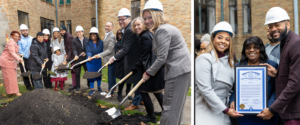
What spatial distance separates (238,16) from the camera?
1.38m

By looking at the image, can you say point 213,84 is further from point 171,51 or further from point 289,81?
point 171,51

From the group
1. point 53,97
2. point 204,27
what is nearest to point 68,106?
point 53,97

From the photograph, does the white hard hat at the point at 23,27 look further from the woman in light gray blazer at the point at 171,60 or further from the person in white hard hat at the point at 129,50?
the woman in light gray blazer at the point at 171,60

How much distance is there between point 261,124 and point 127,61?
210 centimetres

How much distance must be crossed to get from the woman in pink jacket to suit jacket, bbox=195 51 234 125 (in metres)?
3.60

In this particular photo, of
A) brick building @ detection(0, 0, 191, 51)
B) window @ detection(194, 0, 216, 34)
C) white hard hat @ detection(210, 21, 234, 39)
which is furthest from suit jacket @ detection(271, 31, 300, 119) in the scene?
brick building @ detection(0, 0, 191, 51)

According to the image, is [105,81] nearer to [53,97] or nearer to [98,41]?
[98,41]

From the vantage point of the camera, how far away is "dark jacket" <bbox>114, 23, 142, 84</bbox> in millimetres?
2961

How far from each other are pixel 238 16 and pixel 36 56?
4.11m

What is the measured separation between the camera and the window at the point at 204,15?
139 centimetres

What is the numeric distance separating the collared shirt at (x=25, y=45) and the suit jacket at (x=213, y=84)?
3.75 meters

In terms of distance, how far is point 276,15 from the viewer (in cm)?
124

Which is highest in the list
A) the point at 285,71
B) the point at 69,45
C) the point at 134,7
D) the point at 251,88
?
the point at 134,7

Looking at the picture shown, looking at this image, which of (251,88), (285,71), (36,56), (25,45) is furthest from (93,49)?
(285,71)
